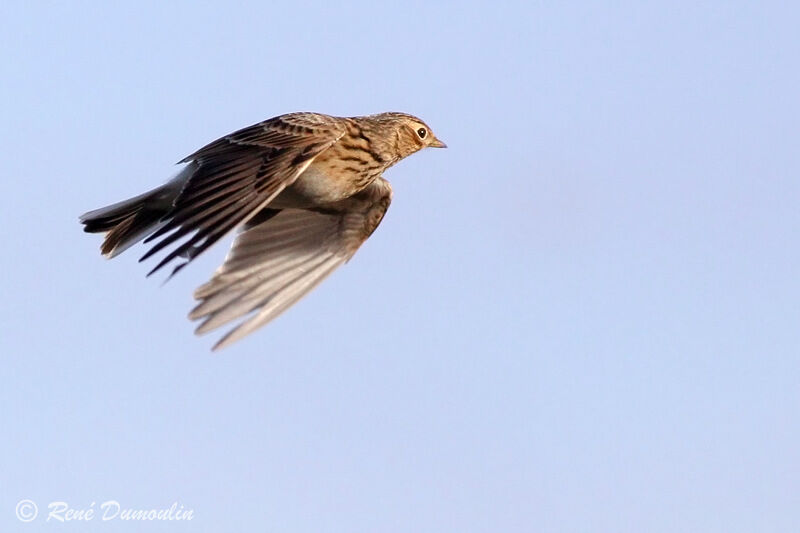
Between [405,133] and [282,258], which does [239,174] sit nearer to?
[282,258]

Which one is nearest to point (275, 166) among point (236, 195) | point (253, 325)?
point (236, 195)

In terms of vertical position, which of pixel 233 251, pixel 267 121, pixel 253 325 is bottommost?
pixel 253 325

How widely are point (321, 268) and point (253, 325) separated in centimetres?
153

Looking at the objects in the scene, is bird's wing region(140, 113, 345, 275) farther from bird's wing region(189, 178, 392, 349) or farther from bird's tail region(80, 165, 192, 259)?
bird's wing region(189, 178, 392, 349)

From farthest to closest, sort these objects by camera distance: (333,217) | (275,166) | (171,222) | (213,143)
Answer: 1. (333,217)
2. (213,143)
3. (275,166)
4. (171,222)

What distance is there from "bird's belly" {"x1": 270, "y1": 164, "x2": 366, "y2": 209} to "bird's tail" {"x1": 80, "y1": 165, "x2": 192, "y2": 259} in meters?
0.96

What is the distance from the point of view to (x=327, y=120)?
14180 mm

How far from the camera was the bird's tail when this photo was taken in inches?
541

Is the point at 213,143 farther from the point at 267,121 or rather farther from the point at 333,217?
the point at 333,217

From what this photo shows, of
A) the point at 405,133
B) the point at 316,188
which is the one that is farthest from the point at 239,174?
the point at 405,133

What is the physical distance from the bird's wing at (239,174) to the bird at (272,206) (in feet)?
0.04

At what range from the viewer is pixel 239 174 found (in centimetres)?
1268

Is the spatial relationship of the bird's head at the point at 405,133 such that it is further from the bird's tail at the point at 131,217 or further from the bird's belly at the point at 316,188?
the bird's tail at the point at 131,217

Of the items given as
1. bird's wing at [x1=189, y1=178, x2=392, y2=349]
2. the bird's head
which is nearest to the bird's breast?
bird's wing at [x1=189, y1=178, x2=392, y2=349]
